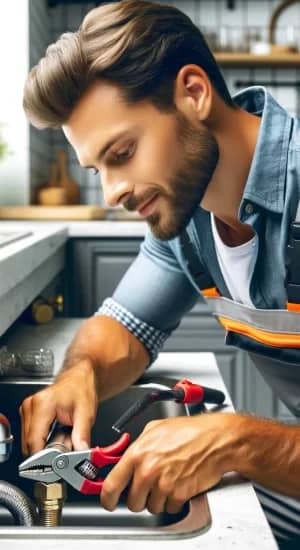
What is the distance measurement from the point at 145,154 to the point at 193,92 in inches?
6.3

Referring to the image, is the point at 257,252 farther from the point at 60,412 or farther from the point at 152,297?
the point at 60,412

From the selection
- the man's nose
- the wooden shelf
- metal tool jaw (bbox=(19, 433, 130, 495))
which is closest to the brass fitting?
metal tool jaw (bbox=(19, 433, 130, 495))

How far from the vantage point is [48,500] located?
0.91m

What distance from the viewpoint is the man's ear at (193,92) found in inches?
48.0

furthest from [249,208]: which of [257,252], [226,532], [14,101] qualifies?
[14,101]

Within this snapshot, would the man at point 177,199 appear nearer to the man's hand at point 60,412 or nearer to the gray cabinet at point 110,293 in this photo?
the man's hand at point 60,412

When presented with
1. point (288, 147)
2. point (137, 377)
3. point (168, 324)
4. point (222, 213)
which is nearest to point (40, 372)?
point (137, 377)

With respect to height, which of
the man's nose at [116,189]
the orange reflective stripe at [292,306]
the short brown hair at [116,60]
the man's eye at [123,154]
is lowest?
the orange reflective stripe at [292,306]

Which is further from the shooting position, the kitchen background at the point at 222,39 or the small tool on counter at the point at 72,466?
the kitchen background at the point at 222,39

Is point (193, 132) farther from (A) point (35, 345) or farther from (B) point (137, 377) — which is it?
(A) point (35, 345)

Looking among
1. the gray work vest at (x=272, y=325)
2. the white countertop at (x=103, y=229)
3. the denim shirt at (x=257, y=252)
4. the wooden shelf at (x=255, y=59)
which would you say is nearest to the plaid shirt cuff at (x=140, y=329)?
the denim shirt at (x=257, y=252)

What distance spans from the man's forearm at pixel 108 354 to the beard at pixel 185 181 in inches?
9.1

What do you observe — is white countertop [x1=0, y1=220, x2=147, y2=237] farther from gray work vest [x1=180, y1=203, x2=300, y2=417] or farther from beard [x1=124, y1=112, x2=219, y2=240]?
beard [x1=124, y1=112, x2=219, y2=240]

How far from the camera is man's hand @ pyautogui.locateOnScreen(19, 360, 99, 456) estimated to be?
3.43 feet
